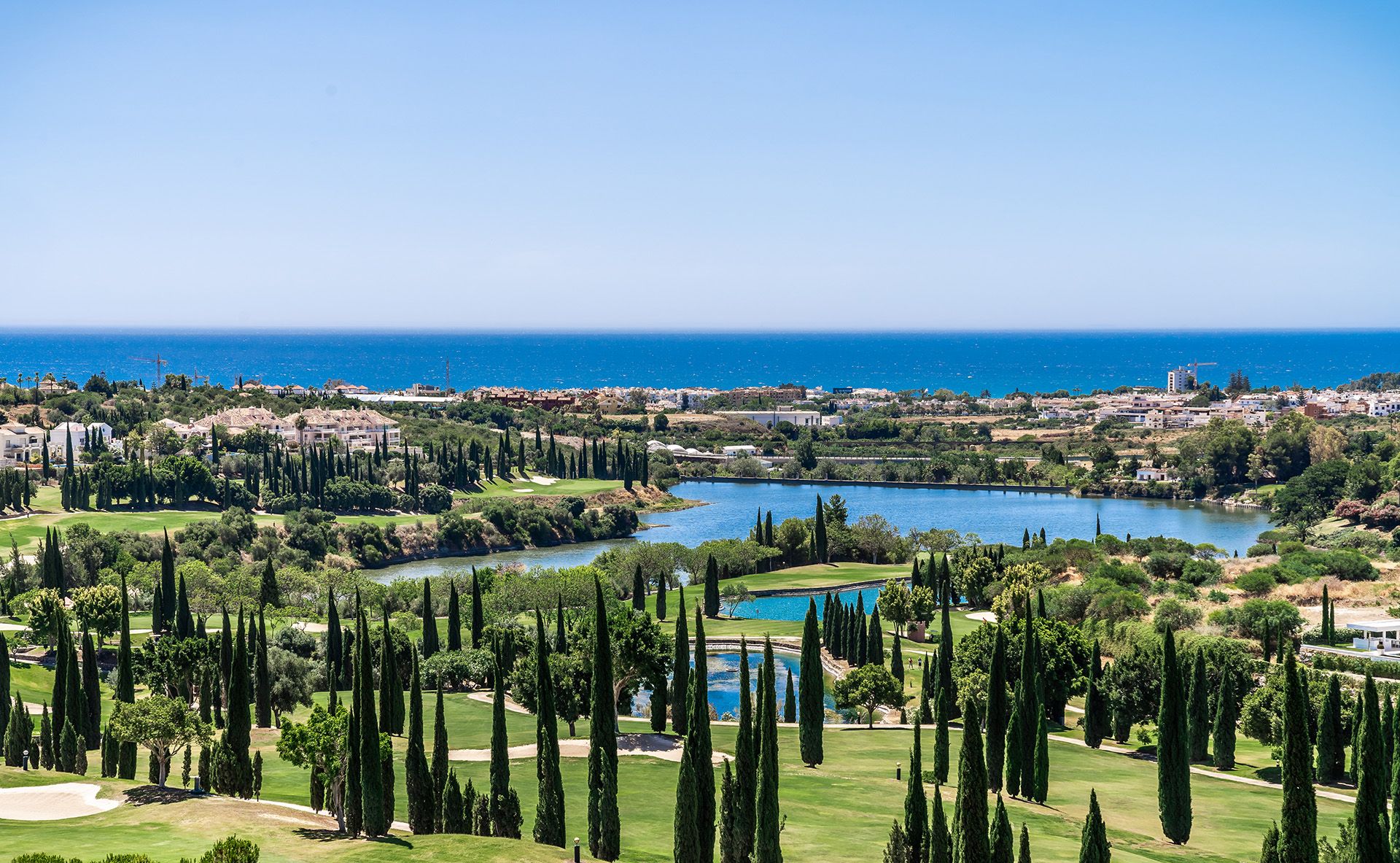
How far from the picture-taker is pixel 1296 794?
31141mm

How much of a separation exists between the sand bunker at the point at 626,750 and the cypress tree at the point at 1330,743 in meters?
18.7

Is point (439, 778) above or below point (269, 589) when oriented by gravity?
above

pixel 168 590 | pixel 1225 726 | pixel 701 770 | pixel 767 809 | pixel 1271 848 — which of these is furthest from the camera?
pixel 168 590

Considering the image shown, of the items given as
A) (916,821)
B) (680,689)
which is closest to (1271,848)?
(916,821)

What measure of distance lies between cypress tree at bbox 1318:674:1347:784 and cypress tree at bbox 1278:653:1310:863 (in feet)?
44.5

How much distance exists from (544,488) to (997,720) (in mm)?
102769

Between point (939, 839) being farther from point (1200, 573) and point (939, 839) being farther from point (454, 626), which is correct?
point (1200, 573)

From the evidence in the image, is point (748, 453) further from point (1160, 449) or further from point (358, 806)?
point (358, 806)

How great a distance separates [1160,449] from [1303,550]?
87.0m

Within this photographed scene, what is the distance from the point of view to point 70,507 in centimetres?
11306

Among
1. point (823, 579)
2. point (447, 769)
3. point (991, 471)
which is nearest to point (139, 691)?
point (447, 769)

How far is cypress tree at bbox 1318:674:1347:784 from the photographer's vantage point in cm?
4412

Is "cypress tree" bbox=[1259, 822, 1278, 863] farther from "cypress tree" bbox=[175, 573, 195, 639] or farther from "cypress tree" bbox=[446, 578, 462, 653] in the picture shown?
"cypress tree" bbox=[175, 573, 195, 639]

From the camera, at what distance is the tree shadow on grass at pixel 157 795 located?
36.4m
